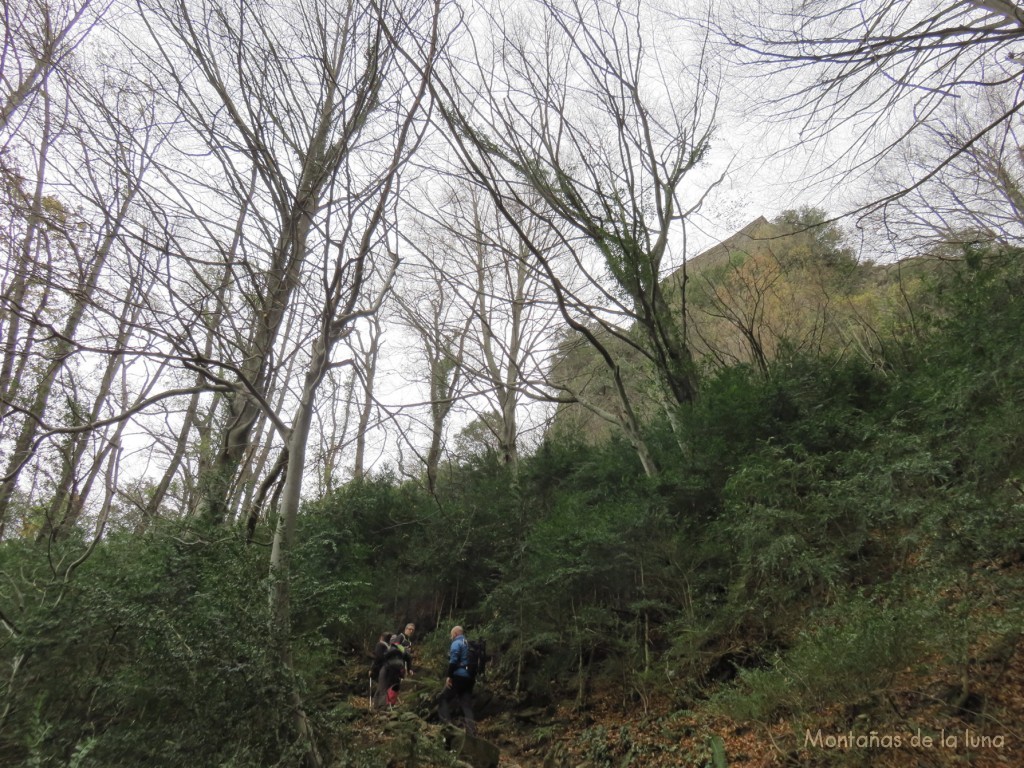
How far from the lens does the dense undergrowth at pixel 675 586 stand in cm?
360

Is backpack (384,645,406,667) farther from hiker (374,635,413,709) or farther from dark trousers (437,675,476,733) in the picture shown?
dark trousers (437,675,476,733)

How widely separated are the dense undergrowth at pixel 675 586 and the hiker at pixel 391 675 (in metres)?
0.88

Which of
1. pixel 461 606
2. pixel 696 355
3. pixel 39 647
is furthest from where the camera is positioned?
pixel 696 355

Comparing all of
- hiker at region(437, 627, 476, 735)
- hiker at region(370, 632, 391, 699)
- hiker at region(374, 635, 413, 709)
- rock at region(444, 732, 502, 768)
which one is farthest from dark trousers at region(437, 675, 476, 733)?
hiker at region(370, 632, 391, 699)

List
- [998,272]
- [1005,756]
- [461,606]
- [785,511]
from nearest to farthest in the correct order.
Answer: [1005,756] → [785,511] → [998,272] → [461,606]

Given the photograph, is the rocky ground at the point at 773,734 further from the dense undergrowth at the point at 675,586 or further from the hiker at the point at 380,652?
the hiker at the point at 380,652

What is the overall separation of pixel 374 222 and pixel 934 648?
17.4ft

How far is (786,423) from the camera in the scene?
7340 mm

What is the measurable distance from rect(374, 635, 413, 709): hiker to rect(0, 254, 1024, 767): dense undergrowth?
0.88 m

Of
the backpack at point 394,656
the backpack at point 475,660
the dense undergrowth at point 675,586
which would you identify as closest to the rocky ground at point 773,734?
the dense undergrowth at point 675,586

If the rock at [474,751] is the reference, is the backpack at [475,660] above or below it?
above

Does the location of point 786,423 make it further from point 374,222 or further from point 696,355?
point 696,355

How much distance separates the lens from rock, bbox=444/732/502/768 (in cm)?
512

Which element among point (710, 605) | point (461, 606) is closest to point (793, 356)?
point (710, 605)
